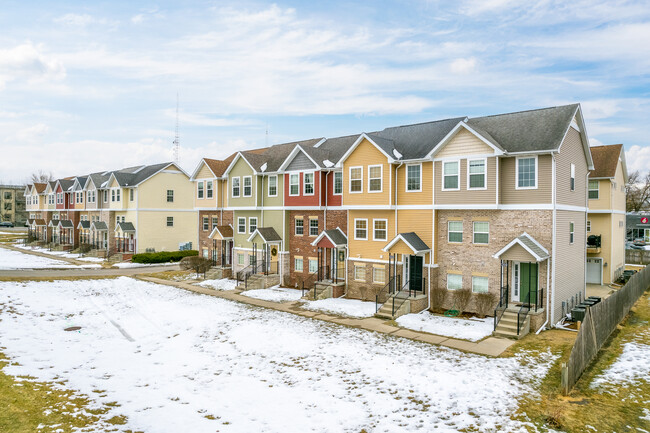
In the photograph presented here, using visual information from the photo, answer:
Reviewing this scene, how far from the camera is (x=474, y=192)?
20.9m

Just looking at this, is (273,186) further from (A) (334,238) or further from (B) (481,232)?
(B) (481,232)

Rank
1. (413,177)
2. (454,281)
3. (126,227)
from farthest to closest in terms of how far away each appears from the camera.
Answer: (126,227) → (413,177) → (454,281)

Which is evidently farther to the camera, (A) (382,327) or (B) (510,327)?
(A) (382,327)

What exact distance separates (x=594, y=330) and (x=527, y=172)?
8.04m

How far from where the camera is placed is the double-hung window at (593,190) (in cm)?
3168

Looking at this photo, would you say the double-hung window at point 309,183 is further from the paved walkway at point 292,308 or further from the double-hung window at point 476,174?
the double-hung window at point 476,174

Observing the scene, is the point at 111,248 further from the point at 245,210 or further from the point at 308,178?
the point at 308,178

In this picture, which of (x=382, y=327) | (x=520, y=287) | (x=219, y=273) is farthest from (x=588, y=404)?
(x=219, y=273)

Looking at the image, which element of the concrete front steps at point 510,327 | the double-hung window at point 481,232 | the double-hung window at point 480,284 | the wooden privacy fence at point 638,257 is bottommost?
the concrete front steps at point 510,327

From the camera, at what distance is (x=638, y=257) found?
42469mm

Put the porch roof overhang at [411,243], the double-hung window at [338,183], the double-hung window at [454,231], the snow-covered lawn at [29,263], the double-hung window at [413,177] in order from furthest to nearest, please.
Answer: the snow-covered lawn at [29,263] < the double-hung window at [338,183] < the double-hung window at [413,177] < the double-hung window at [454,231] < the porch roof overhang at [411,243]

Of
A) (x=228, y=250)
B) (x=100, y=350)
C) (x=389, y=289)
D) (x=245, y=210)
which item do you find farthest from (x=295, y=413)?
(x=228, y=250)

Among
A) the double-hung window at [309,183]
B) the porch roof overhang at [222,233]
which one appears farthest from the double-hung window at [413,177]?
the porch roof overhang at [222,233]

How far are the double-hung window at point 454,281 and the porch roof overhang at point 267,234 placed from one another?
1281 centimetres
